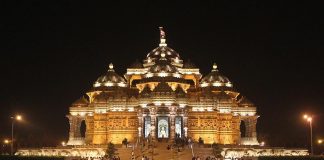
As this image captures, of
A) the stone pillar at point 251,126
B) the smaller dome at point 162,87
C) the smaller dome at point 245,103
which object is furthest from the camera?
the stone pillar at point 251,126

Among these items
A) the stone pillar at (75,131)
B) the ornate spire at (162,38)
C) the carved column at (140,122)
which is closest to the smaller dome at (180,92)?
the carved column at (140,122)

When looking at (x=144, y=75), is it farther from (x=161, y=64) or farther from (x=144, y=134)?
(x=144, y=134)

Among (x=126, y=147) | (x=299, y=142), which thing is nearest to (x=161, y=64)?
(x=126, y=147)

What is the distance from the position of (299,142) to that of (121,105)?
29.8 m

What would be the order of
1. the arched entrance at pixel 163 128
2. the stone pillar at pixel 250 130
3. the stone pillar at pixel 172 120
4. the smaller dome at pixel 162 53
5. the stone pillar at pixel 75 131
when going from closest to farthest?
1. the stone pillar at pixel 172 120
2. the arched entrance at pixel 163 128
3. the stone pillar at pixel 250 130
4. the stone pillar at pixel 75 131
5. the smaller dome at pixel 162 53

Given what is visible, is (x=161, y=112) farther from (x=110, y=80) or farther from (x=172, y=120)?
(x=110, y=80)

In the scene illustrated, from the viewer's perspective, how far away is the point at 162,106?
78188 millimetres

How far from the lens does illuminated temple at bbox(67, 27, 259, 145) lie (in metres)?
79.2

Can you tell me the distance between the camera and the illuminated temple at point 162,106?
260 ft

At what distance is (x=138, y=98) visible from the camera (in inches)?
3196

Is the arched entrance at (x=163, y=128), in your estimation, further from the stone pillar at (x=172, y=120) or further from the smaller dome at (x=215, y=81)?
the smaller dome at (x=215, y=81)

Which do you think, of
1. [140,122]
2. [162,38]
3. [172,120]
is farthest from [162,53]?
[172,120]

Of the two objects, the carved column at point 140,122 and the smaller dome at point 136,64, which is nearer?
the carved column at point 140,122

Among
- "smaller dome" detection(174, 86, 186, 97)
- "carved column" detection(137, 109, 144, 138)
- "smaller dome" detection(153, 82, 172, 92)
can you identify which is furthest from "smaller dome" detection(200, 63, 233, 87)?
"carved column" detection(137, 109, 144, 138)
